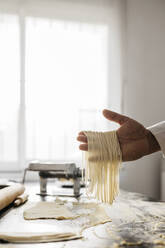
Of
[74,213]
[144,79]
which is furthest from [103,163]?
[144,79]

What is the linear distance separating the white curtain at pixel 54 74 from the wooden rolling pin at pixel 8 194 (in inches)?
51.4

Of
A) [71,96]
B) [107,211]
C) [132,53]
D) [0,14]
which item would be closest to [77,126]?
[71,96]

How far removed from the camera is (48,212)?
1297 millimetres

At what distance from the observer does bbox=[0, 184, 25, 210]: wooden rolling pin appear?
1.28m

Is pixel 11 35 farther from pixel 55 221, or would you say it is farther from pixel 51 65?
pixel 55 221

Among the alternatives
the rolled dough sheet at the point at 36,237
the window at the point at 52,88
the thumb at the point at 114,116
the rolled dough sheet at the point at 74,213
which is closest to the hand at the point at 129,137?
the thumb at the point at 114,116

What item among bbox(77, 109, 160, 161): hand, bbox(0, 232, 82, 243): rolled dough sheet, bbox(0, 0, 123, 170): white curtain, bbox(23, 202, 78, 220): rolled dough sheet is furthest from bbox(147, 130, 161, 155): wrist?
bbox(0, 0, 123, 170): white curtain

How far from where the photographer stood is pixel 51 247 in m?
0.90

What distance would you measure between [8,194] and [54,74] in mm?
1760

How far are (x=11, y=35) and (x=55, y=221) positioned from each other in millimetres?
2206

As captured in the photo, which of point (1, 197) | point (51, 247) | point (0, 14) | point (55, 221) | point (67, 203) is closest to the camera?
point (51, 247)

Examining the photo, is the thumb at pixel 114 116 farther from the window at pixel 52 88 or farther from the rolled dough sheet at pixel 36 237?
the window at pixel 52 88

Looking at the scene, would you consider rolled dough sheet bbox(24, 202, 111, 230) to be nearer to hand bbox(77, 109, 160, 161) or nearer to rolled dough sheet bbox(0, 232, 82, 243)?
rolled dough sheet bbox(0, 232, 82, 243)

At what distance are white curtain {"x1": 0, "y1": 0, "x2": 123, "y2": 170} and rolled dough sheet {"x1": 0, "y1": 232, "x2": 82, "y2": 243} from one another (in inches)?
74.9
